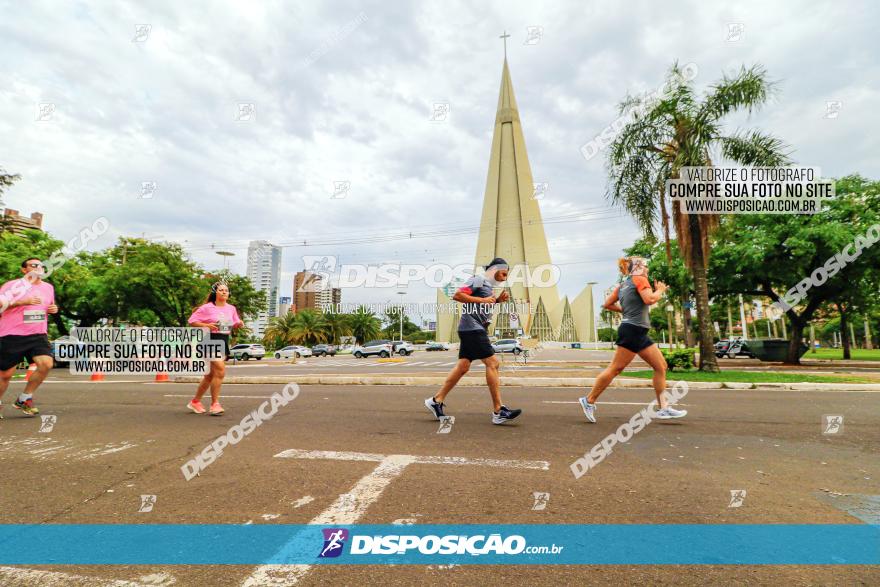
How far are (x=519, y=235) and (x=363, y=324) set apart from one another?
40.6 metres

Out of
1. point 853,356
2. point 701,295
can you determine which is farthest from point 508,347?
point 701,295

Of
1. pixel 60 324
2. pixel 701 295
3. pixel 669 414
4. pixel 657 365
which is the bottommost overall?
pixel 669 414

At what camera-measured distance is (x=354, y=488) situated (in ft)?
9.46

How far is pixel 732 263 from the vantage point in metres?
17.4

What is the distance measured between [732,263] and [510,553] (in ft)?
63.1

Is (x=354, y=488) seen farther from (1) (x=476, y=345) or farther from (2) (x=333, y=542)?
(1) (x=476, y=345)

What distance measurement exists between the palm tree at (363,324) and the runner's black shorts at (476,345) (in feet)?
209

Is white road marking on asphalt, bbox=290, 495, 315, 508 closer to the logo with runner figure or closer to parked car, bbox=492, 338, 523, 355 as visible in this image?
the logo with runner figure

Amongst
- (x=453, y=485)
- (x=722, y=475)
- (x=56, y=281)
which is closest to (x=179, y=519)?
(x=453, y=485)

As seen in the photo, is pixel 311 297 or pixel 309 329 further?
pixel 311 297

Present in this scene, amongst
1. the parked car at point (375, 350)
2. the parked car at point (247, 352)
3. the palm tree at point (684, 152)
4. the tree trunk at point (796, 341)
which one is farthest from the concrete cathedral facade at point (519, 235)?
the palm tree at point (684, 152)

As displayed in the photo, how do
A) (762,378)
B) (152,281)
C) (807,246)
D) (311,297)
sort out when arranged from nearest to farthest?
(762,378) < (807,246) < (152,281) < (311,297)

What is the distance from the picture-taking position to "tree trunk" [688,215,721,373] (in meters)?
12.6

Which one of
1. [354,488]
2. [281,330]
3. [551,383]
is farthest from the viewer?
[281,330]
